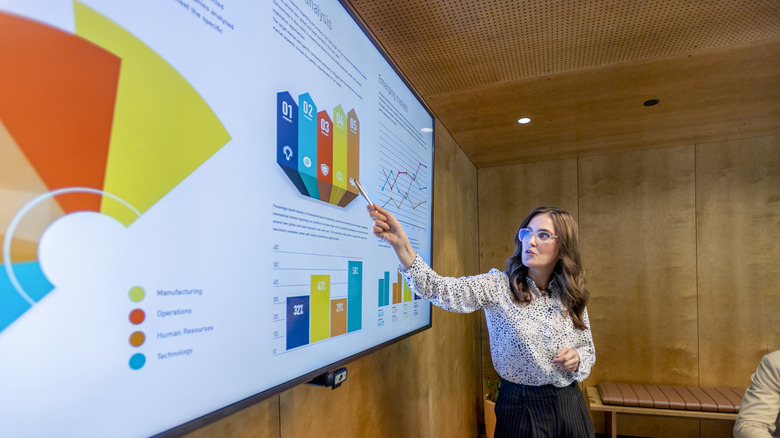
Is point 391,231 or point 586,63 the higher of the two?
point 586,63

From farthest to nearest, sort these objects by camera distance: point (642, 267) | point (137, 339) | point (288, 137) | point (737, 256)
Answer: point (642, 267), point (737, 256), point (288, 137), point (137, 339)

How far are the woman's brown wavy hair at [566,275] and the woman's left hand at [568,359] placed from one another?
0.17m

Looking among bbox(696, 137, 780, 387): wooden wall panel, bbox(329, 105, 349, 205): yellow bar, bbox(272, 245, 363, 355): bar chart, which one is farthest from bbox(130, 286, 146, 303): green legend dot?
bbox(696, 137, 780, 387): wooden wall panel

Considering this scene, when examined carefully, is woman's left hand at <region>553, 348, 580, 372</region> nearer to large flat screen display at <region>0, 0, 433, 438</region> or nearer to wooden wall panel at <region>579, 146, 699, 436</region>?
large flat screen display at <region>0, 0, 433, 438</region>

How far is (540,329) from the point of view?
5.64 feet

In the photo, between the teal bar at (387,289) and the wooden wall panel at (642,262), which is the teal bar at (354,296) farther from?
the wooden wall panel at (642,262)

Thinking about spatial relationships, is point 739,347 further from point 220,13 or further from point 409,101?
point 220,13

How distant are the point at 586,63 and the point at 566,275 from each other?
43.0 inches

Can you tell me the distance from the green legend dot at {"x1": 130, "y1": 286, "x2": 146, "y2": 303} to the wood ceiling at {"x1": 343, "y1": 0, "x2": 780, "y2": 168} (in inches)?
44.1

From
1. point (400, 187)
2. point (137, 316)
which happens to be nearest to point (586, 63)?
point (400, 187)

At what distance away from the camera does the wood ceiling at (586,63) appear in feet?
5.51

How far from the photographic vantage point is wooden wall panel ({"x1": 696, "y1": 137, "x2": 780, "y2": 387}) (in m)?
3.52

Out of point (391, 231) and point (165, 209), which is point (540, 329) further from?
point (165, 209)

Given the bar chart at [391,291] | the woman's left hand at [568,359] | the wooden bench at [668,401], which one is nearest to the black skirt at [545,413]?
the woman's left hand at [568,359]
